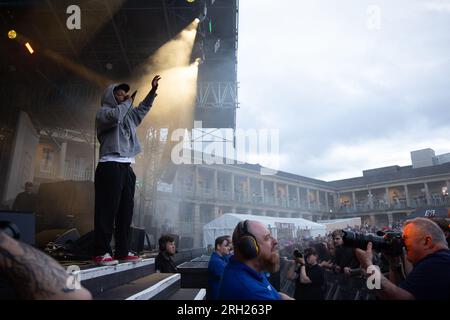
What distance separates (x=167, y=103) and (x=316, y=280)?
25.5 ft

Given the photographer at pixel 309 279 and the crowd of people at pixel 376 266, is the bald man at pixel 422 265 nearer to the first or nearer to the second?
the crowd of people at pixel 376 266

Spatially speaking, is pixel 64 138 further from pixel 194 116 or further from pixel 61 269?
pixel 61 269

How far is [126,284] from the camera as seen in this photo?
2740 mm

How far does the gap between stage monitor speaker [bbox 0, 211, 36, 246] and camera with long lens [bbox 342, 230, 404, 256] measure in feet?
7.48

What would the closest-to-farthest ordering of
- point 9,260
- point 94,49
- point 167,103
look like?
point 9,260
point 94,49
point 167,103

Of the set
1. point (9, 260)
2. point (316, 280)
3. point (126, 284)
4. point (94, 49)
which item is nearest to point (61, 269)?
point (9, 260)

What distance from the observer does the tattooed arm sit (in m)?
0.98

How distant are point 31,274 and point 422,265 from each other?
244cm

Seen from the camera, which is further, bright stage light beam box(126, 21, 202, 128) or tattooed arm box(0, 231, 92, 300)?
bright stage light beam box(126, 21, 202, 128)

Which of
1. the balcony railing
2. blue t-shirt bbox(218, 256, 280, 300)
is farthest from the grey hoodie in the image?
the balcony railing

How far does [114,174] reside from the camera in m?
2.77

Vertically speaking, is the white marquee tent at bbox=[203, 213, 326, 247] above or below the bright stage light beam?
below

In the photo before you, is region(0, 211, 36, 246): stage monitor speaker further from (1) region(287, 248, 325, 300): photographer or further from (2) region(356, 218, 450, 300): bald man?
(1) region(287, 248, 325, 300): photographer

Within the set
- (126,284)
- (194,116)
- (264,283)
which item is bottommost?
(126,284)
